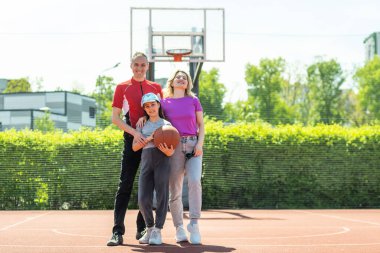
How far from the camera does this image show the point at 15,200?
1778 cm

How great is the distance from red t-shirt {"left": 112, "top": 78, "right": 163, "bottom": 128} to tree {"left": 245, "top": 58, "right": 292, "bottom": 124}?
40.0 m

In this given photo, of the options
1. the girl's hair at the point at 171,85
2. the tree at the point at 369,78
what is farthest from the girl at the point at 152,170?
the tree at the point at 369,78

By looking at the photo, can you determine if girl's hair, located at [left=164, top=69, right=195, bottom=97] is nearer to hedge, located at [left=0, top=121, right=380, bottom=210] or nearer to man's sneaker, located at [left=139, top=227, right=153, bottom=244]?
man's sneaker, located at [left=139, top=227, right=153, bottom=244]

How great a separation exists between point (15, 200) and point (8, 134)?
1.65 m

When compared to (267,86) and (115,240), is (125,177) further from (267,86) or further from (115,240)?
(267,86)

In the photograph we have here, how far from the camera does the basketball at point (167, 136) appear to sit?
7113 mm

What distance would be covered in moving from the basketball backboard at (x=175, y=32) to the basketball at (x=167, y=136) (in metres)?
11.2

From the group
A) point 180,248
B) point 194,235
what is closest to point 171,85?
point 194,235

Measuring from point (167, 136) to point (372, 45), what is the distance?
339 feet

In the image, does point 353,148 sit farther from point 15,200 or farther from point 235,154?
point 15,200

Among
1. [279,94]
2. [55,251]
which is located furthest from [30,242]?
[279,94]

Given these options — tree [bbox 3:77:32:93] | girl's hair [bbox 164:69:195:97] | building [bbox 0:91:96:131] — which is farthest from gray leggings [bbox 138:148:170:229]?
tree [bbox 3:77:32:93]

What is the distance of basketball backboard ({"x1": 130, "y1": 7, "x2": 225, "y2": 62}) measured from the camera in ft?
60.2

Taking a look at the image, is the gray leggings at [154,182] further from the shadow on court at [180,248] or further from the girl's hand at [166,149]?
the shadow on court at [180,248]
